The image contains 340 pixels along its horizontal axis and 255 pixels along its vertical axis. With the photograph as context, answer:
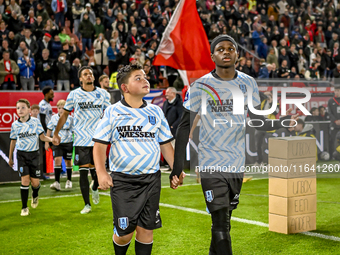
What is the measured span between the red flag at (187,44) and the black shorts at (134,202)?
29.0ft

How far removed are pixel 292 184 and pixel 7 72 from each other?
35.3ft

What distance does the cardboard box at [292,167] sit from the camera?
582cm

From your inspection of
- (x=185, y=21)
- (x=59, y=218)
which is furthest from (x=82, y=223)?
(x=185, y=21)

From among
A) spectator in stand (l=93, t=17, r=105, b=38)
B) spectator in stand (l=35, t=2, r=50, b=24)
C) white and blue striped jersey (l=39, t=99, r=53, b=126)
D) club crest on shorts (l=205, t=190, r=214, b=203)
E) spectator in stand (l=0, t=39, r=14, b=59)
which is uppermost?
spectator in stand (l=35, t=2, r=50, b=24)

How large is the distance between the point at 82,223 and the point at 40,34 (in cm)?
1083

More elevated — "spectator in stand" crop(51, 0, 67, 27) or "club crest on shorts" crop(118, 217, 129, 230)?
"spectator in stand" crop(51, 0, 67, 27)

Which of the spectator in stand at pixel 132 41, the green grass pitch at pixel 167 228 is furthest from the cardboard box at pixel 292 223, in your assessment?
the spectator in stand at pixel 132 41

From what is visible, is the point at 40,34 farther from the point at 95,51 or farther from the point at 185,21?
the point at 185,21

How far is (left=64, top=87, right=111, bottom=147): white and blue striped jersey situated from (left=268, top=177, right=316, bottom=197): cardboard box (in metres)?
3.16

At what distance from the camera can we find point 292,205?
5.89 metres

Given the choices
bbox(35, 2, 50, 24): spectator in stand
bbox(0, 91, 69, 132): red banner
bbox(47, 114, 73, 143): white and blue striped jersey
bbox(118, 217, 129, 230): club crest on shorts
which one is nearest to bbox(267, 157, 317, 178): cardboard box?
bbox(118, 217, 129, 230): club crest on shorts

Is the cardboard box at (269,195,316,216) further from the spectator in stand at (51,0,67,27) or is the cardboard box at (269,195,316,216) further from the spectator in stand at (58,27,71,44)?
the spectator in stand at (51,0,67,27)

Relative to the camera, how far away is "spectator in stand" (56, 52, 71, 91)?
49.4ft

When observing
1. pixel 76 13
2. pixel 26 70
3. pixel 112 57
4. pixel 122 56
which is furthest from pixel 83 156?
pixel 76 13
